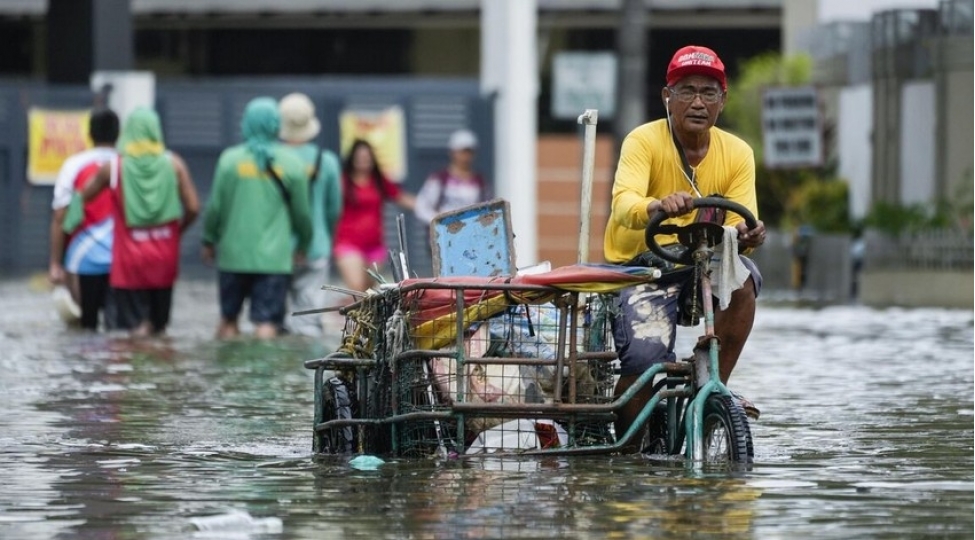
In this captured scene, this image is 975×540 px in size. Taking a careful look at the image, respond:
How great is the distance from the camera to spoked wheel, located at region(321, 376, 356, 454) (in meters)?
9.61

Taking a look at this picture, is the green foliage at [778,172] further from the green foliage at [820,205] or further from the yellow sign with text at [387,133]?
the yellow sign with text at [387,133]

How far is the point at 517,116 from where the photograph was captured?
2842cm

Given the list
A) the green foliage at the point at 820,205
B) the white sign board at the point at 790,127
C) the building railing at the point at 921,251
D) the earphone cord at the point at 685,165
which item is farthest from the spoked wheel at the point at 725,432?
the white sign board at the point at 790,127

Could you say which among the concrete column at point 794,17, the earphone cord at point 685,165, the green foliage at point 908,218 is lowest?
the green foliage at point 908,218

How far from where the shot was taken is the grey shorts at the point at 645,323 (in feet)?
29.6

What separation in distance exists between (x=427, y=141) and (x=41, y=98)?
4.24 m

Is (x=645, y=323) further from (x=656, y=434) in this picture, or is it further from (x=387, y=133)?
(x=387, y=133)

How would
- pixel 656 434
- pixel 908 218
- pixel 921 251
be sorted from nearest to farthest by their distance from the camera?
1. pixel 656 434
2. pixel 921 251
3. pixel 908 218

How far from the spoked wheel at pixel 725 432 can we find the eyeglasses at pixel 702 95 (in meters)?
1.07

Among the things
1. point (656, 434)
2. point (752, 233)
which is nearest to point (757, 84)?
point (656, 434)

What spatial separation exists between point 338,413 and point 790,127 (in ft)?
75.3

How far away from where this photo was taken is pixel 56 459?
9.51 metres

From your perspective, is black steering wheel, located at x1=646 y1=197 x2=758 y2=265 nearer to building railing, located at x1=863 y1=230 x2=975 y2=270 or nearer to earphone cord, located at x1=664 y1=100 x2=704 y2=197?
earphone cord, located at x1=664 y1=100 x2=704 y2=197

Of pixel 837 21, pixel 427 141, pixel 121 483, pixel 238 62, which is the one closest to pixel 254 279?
pixel 121 483
